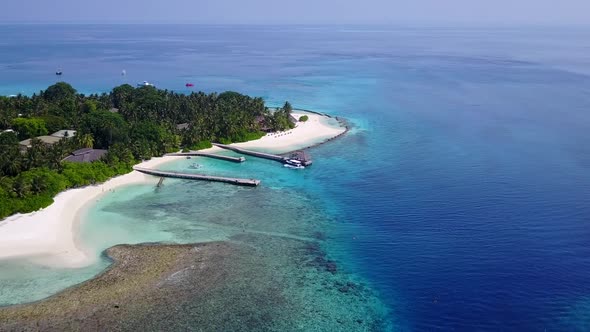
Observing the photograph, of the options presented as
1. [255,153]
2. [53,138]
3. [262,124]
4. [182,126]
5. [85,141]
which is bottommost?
[255,153]

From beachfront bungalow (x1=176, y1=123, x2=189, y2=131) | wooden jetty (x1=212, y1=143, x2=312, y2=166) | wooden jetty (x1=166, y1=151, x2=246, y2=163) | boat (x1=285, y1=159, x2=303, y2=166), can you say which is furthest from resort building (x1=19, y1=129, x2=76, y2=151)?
boat (x1=285, y1=159, x2=303, y2=166)

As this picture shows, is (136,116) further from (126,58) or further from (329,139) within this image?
(126,58)

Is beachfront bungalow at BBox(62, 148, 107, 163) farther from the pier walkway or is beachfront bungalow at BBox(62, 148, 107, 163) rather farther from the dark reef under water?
the dark reef under water

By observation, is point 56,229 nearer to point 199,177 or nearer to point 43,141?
point 199,177

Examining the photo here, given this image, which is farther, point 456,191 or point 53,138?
point 53,138

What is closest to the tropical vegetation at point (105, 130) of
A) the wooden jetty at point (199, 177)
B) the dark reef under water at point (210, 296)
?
the wooden jetty at point (199, 177)

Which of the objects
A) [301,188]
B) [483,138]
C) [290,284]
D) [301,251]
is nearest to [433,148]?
[483,138]

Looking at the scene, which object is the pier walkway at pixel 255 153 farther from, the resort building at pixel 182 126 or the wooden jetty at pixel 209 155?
the resort building at pixel 182 126

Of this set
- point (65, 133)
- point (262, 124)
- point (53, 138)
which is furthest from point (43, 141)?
point (262, 124)
